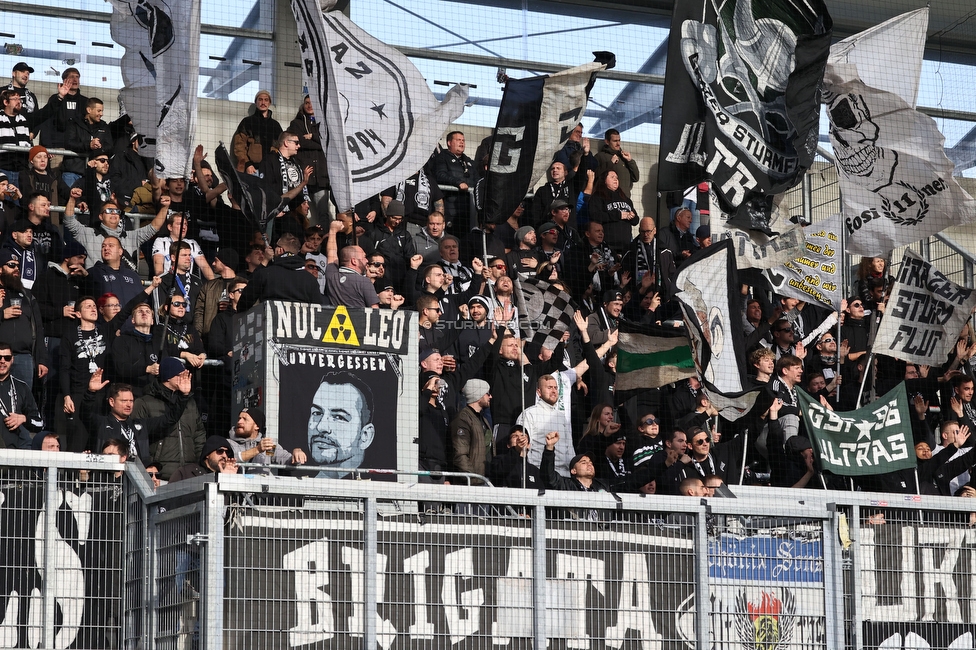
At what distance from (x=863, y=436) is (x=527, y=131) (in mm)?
4279

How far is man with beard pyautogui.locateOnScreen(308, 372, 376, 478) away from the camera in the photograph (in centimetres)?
1029

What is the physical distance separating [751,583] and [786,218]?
7206mm

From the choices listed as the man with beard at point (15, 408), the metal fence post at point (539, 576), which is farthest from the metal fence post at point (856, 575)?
the man with beard at point (15, 408)

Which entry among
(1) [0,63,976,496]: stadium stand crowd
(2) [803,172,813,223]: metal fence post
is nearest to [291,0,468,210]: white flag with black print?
(1) [0,63,976,496]: stadium stand crowd

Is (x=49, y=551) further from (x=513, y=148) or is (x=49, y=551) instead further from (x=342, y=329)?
(x=513, y=148)

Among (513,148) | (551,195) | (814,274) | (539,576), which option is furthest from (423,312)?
(539,576)

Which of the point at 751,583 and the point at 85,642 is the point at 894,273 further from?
the point at 85,642

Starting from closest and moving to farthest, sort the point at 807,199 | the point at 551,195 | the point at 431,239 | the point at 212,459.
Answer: the point at 212,459 → the point at 431,239 → the point at 551,195 → the point at 807,199

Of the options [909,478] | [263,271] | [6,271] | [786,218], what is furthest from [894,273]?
[6,271]

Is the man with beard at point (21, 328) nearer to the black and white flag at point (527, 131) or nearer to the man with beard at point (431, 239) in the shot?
the man with beard at point (431, 239)

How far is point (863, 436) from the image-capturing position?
1214 cm

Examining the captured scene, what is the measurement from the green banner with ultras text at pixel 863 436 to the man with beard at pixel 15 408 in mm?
5627

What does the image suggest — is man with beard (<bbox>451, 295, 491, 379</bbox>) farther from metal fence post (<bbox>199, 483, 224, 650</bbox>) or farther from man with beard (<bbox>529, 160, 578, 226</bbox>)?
metal fence post (<bbox>199, 483, 224, 650</bbox>)

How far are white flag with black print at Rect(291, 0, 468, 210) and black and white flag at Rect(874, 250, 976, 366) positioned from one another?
A: 4.68m
